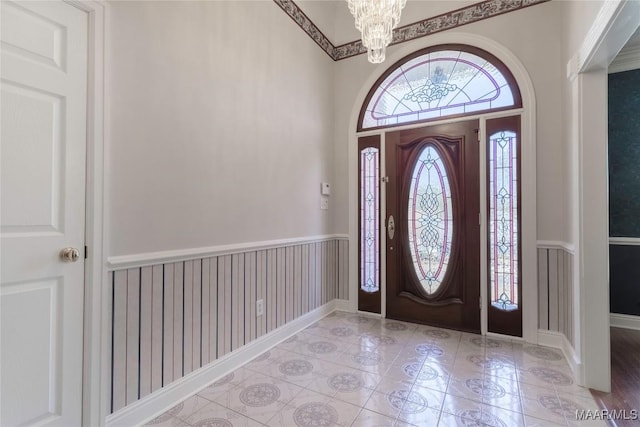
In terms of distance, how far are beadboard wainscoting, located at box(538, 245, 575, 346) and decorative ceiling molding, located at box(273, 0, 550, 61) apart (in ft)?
7.08

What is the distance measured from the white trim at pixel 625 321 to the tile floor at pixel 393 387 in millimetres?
1134

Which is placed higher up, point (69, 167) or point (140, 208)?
point (69, 167)

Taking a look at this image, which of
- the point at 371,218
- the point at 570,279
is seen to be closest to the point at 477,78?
the point at 371,218

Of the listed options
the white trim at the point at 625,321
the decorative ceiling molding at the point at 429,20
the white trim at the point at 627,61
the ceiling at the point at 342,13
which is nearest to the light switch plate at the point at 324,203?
the decorative ceiling molding at the point at 429,20

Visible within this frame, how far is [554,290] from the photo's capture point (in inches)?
96.8

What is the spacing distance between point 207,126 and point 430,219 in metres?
2.20

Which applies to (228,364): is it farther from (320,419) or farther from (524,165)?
(524,165)

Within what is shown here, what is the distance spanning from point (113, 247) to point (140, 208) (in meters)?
0.24

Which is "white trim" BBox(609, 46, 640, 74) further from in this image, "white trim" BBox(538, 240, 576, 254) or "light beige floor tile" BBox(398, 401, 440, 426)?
"light beige floor tile" BBox(398, 401, 440, 426)

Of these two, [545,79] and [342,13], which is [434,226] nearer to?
[545,79]

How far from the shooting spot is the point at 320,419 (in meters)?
1.58

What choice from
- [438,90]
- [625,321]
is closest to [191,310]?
[438,90]

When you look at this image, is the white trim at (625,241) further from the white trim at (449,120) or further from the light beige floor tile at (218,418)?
the light beige floor tile at (218,418)

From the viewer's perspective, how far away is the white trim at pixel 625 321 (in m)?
2.82
